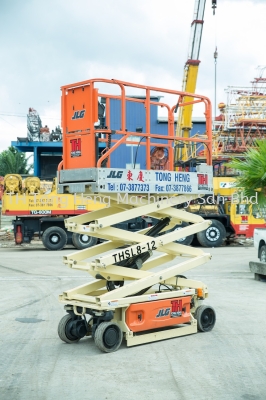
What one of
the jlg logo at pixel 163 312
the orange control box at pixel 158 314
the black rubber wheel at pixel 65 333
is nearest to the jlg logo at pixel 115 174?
the orange control box at pixel 158 314

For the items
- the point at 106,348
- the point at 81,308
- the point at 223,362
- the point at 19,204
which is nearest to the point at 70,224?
the point at 81,308

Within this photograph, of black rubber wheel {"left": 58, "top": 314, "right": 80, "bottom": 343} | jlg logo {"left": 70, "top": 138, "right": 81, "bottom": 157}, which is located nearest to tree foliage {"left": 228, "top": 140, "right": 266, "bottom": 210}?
jlg logo {"left": 70, "top": 138, "right": 81, "bottom": 157}

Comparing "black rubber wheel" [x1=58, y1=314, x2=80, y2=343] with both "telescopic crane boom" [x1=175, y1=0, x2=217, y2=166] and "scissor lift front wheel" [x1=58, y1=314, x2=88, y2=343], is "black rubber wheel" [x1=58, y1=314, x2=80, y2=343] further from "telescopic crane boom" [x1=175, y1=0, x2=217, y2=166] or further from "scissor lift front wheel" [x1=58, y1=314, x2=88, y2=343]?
"telescopic crane boom" [x1=175, y1=0, x2=217, y2=166]

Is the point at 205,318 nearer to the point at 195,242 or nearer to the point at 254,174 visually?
the point at 254,174

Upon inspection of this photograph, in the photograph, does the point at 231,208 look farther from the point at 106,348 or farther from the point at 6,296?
the point at 106,348

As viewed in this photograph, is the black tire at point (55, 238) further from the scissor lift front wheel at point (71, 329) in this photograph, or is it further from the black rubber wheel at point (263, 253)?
the scissor lift front wheel at point (71, 329)

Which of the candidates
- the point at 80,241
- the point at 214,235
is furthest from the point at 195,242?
the point at 80,241

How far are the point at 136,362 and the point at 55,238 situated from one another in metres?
18.3

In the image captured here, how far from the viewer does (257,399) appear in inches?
246

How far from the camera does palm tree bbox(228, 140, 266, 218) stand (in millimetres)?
13930

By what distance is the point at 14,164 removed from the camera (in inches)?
2394

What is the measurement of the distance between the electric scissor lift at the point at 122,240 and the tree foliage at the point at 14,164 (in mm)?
52261

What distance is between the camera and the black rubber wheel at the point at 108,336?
8.16 m

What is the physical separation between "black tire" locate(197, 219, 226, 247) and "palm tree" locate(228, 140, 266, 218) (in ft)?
37.6
